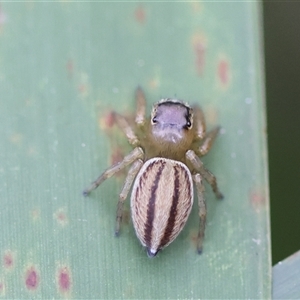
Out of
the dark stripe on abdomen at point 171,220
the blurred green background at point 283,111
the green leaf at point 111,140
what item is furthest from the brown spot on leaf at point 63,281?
the blurred green background at point 283,111

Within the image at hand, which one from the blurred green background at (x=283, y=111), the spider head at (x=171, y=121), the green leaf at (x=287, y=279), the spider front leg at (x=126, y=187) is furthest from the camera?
the blurred green background at (x=283, y=111)

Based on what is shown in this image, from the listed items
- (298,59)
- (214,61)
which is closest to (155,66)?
(214,61)

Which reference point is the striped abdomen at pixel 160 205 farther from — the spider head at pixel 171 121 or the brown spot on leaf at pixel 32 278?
the brown spot on leaf at pixel 32 278

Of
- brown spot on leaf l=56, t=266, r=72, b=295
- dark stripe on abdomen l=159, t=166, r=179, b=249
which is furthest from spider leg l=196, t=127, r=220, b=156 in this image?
brown spot on leaf l=56, t=266, r=72, b=295

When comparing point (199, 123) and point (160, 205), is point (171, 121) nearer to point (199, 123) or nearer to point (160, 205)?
point (199, 123)

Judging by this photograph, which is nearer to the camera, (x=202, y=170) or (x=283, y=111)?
(x=202, y=170)

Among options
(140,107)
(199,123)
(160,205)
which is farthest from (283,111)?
(160,205)
